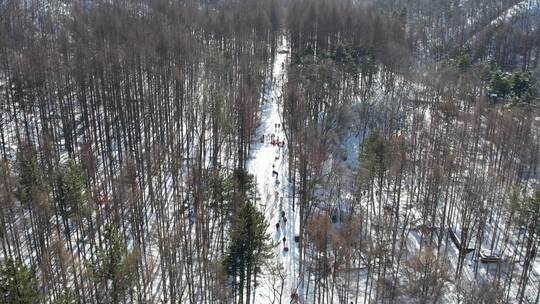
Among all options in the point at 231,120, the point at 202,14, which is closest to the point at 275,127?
the point at 231,120

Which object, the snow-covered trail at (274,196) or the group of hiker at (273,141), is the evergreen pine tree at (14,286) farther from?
the group of hiker at (273,141)

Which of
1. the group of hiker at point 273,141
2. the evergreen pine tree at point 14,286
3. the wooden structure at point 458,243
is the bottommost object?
the wooden structure at point 458,243

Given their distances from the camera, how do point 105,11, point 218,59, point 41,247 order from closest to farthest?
1. point 41,247
2. point 218,59
3. point 105,11

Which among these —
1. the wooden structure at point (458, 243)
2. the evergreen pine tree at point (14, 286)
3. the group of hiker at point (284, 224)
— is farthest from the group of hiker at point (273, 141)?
the evergreen pine tree at point (14, 286)

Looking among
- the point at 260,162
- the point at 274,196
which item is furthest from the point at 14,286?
the point at 260,162

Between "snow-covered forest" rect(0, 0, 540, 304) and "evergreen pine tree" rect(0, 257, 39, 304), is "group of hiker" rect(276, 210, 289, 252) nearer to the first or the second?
"snow-covered forest" rect(0, 0, 540, 304)

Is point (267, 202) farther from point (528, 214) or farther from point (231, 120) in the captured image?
point (528, 214)
